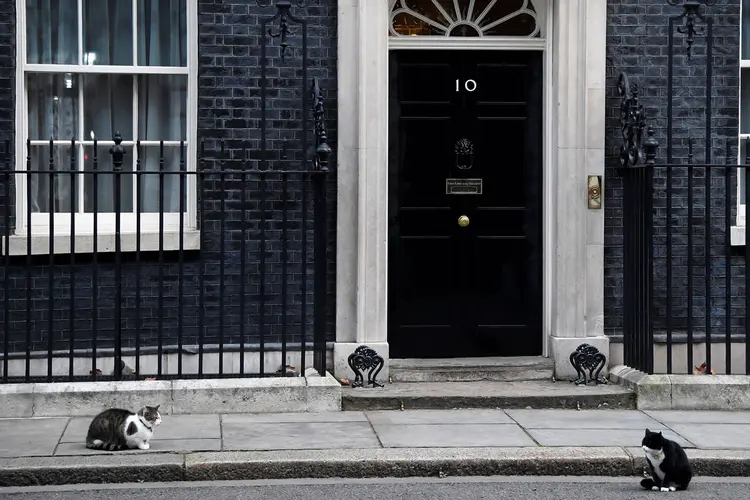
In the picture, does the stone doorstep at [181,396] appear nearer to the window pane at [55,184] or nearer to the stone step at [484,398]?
the stone step at [484,398]

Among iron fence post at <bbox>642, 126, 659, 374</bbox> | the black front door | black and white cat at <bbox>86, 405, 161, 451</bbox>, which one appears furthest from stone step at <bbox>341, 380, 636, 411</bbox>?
black and white cat at <bbox>86, 405, 161, 451</bbox>

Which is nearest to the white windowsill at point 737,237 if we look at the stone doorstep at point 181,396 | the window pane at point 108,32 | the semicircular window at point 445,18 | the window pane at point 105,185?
the semicircular window at point 445,18

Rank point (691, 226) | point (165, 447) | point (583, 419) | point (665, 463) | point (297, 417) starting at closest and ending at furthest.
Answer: point (665, 463) < point (165, 447) < point (297, 417) < point (583, 419) < point (691, 226)

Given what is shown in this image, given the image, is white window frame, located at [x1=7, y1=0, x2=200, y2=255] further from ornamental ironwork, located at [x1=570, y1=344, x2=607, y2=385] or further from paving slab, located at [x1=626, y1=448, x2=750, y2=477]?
paving slab, located at [x1=626, y1=448, x2=750, y2=477]

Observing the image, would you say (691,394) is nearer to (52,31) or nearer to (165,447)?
(165,447)

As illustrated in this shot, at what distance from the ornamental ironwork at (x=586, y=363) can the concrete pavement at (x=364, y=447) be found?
2.85 ft

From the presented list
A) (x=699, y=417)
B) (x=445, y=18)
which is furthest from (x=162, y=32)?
(x=699, y=417)

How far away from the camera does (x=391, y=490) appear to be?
7.10 m

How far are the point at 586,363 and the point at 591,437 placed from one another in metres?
1.67

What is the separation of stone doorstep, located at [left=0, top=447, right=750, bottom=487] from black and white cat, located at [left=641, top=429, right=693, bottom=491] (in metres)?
0.51

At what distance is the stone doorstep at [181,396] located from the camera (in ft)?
28.2

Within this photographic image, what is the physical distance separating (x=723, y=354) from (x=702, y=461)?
2590 mm

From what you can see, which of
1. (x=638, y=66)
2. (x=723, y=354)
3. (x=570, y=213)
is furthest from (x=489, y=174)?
(x=723, y=354)

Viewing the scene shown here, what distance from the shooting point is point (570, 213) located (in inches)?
386
